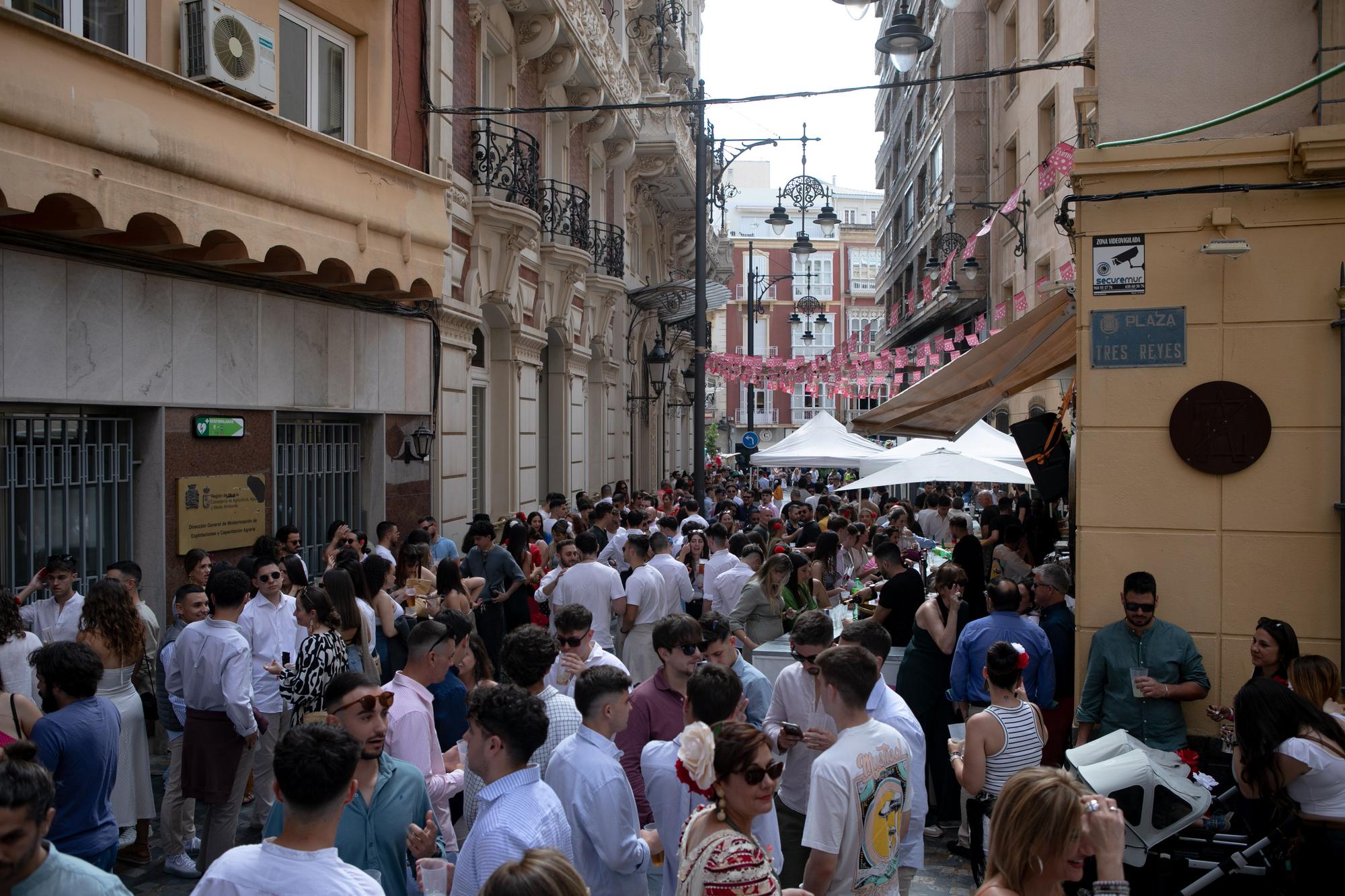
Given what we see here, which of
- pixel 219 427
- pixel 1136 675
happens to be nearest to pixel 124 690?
pixel 219 427

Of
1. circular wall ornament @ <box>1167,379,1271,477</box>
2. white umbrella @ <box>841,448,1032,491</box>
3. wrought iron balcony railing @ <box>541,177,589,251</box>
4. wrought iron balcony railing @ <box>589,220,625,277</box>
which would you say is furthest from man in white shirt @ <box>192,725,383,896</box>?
wrought iron balcony railing @ <box>589,220,625,277</box>

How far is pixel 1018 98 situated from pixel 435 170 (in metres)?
16.6

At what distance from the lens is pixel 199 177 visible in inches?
360

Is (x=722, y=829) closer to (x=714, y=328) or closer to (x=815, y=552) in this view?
(x=815, y=552)

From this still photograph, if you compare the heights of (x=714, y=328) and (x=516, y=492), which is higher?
(x=714, y=328)

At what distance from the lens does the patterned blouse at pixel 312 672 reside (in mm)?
6055

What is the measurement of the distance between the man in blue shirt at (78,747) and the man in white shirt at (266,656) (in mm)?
2082

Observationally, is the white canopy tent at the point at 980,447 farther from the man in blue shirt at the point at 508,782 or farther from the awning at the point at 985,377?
the man in blue shirt at the point at 508,782

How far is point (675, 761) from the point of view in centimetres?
448

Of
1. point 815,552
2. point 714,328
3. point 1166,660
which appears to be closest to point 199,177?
point 815,552

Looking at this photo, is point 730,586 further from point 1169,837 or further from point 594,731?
point 594,731

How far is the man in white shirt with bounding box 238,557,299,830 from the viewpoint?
7.28 m

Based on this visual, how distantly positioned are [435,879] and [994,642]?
439 cm

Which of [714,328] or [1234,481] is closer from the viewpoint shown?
[1234,481]
